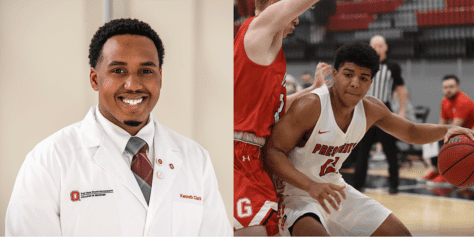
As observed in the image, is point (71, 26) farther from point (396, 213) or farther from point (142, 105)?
point (396, 213)

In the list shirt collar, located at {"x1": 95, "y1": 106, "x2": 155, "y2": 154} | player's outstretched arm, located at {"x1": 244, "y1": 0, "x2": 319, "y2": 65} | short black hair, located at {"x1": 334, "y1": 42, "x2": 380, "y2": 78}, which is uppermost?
player's outstretched arm, located at {"x1": 244, "y1": 0, "x2": 319, "y2": 65}

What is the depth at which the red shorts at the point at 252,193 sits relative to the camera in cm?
235

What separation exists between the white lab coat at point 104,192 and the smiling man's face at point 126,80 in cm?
10

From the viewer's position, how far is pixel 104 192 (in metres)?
1.43

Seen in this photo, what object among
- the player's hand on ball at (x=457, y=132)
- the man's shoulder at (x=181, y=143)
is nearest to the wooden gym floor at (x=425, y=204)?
the player's hand on ball at (x=457, y=132)

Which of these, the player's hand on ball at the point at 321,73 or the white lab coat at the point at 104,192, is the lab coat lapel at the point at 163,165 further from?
the player's hand on ball at the point at 321,73

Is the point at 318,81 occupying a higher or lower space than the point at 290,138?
higher

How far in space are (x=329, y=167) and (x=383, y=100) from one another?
52cm

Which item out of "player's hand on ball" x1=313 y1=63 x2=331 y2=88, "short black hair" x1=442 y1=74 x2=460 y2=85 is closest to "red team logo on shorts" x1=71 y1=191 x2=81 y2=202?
"player's hand on ball" x1=313 y1=63 x2=331 y2=88

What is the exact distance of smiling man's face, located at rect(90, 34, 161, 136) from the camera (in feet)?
4.77

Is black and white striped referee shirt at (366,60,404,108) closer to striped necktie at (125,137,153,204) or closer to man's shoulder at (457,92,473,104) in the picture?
man's shoulder at (457,92,473,104)

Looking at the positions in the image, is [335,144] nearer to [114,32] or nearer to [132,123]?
[132,123]

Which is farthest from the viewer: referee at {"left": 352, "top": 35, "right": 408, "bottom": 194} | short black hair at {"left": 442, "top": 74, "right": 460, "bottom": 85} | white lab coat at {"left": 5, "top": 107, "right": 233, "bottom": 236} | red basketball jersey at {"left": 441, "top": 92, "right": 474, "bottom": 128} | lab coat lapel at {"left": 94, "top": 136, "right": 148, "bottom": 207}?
short black hair at {"left": 442, "top": 74, "right": 460, "bottom": 85}

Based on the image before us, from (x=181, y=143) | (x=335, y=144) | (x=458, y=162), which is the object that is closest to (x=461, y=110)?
(x=458, y=162)
